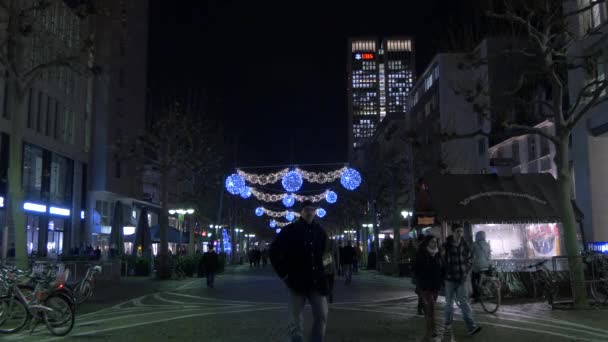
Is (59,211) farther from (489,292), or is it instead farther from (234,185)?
(489,292)

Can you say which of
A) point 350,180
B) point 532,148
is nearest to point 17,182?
point 350,180

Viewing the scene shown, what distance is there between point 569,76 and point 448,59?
36889 millimetres

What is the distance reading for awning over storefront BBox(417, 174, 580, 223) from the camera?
20.0 meters

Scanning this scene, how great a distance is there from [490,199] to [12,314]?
14.3 meters

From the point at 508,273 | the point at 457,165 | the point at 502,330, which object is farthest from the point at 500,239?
the point at 457,165

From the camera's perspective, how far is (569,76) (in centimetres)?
3038

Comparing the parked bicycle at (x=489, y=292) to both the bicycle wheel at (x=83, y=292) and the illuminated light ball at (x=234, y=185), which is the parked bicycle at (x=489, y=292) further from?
the illuminated light ball at (x=234, y=185)

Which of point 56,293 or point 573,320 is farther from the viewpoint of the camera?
point 573,320

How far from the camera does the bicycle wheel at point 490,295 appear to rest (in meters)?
14.9

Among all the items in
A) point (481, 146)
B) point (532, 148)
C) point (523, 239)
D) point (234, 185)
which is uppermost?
point (481, 146)

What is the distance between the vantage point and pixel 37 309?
450 inches

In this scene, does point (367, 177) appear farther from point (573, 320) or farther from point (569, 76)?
point (573, 320)

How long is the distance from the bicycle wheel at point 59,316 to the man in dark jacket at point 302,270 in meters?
6.14

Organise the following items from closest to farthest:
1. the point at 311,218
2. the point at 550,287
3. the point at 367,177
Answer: the point at 311,218, the point at 550,287, the point at 367,177
